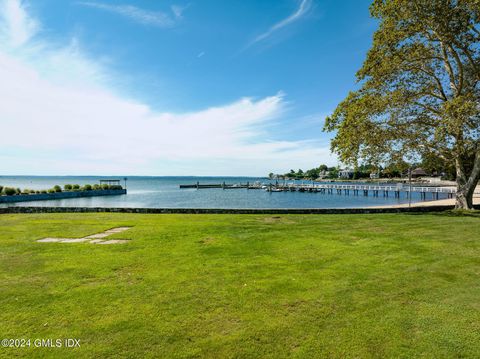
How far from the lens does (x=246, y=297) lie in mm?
4582

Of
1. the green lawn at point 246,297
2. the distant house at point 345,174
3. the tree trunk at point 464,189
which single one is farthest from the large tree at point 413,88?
the distant house at point 345,174

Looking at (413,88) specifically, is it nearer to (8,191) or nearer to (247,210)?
(247,210)

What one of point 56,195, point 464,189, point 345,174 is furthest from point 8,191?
point 345,174

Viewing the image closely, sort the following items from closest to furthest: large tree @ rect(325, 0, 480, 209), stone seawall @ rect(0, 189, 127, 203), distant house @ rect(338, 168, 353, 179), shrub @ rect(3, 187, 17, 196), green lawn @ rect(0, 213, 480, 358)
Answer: green lawn @ rect(0, 213, 480, 358) < large tree @ rect(325, 0, 480, 209) < stone seawall @ rect(0, 189, 127, 203) < shrub @ rect(3, 187, 17, 196) < distant house @ rect(338, 168, 353, 179)

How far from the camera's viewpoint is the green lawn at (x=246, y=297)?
338 centimetres

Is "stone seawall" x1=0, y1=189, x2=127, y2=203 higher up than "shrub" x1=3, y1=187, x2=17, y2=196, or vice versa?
"shrub" x1=3, y1=187, x2=17, y2=196

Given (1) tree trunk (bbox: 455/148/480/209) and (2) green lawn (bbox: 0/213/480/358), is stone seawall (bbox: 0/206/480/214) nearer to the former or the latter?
(1) tree trunk (bbox: 455/148/480/209)

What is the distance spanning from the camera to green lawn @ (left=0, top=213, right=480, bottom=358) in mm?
3385

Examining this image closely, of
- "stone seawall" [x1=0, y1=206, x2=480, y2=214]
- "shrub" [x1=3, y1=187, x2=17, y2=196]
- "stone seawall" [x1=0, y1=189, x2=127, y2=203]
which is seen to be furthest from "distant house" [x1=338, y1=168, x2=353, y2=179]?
"stone seawall" [x1=0, y1=206, x2=480, y2=214]

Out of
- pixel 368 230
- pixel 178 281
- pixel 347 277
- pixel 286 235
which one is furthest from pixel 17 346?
pixel 368 230

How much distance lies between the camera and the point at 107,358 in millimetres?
3141

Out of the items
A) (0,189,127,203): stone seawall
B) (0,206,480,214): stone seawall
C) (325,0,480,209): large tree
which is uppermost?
(325,0,480,209): large tree

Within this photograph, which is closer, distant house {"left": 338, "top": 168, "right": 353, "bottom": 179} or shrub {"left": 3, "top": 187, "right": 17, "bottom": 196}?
shrub {"left": 3, "top": 187, "right": 17, "bottom": 196}

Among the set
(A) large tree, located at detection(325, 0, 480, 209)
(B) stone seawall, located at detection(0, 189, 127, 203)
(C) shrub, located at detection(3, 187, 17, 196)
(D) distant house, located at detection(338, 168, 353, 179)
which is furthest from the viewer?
(D) distant house, located at detection(338, 168, 353, 179)
